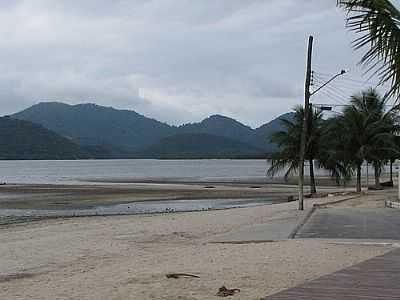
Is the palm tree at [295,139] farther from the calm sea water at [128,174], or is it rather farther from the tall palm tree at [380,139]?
the calm sea water at [128,174]

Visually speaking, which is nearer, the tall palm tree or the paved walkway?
the paved walkway

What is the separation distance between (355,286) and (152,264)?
493 centimetres

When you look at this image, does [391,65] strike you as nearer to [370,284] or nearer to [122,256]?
[370,284]

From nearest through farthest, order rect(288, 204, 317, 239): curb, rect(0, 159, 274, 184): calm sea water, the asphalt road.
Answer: the asphalt road < rect(288, 204, 317, 239): curb < rect(0, 159, 274, 184): calm sea water

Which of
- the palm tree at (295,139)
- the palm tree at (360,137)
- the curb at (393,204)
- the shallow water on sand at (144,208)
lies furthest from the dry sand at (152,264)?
the palm tree at (295,139)

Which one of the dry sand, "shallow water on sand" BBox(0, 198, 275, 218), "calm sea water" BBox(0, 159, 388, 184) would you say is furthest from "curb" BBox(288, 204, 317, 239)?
"calm sea water" BBox(0, 159, 388, 184)

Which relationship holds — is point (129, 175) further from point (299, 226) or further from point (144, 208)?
point (299, 226)

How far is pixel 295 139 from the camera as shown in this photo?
40.8m

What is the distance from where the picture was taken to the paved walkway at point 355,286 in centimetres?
639

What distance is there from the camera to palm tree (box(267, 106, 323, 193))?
40.8 m

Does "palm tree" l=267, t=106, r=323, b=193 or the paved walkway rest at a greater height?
"palm tree" l=267, t=106, r=323, b=193

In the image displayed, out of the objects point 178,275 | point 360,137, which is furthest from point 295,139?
point 178,275

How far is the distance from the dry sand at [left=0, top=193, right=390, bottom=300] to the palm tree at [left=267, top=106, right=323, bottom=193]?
72.0ft

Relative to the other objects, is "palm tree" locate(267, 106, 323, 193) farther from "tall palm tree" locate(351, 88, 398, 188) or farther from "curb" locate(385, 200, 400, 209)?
"curb" locate(385, 200, 400, 209)
